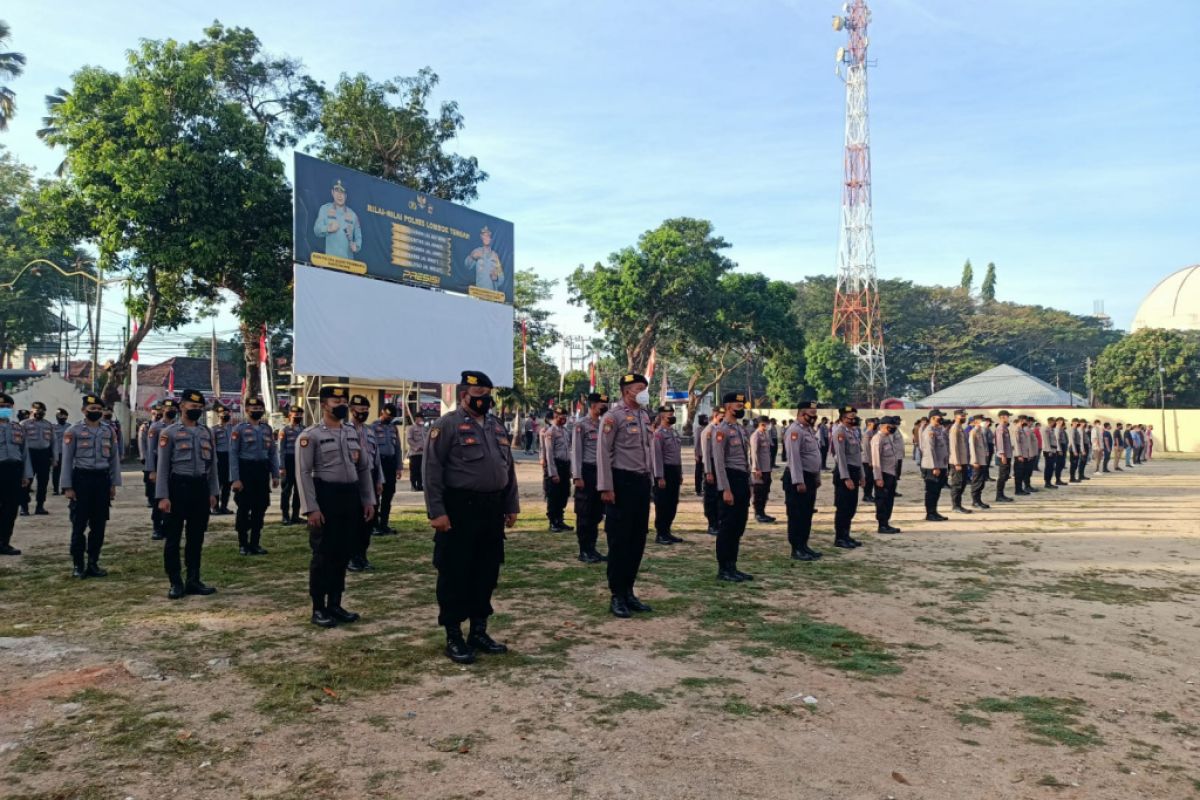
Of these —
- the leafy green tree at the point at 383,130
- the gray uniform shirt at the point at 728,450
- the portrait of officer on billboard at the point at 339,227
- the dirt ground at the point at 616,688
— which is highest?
the leafy green tree at the point at 383,130

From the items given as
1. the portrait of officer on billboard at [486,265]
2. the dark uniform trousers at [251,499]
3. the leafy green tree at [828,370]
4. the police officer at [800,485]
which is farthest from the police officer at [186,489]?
the leafy green tree at [828,370]

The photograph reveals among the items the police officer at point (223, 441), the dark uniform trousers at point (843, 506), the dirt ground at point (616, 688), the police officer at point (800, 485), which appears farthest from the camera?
the police officer at point (223, 441)

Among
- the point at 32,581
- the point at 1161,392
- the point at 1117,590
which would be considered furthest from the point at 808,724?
the point at 1161,392

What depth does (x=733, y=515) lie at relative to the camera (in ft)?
23.3

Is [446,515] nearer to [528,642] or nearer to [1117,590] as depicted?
[528,642]

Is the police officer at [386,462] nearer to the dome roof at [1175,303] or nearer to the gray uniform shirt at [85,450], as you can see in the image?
the gray uniform shirt at [85,450]

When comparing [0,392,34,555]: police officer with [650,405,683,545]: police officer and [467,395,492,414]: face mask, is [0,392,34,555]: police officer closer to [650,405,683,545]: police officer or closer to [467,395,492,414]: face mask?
[467,395,492,414]: face mask

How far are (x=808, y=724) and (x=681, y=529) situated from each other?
7.27 m

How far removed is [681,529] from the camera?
435 inches

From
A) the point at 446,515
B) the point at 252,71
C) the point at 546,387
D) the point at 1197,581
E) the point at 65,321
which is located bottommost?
the point at 1197,581

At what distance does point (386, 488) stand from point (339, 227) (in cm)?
1193

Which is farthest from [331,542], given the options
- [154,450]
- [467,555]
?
[154,450]

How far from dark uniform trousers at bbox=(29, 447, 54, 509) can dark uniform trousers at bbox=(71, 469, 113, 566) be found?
6.24m

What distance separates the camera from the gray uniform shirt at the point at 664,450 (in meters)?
9.74
